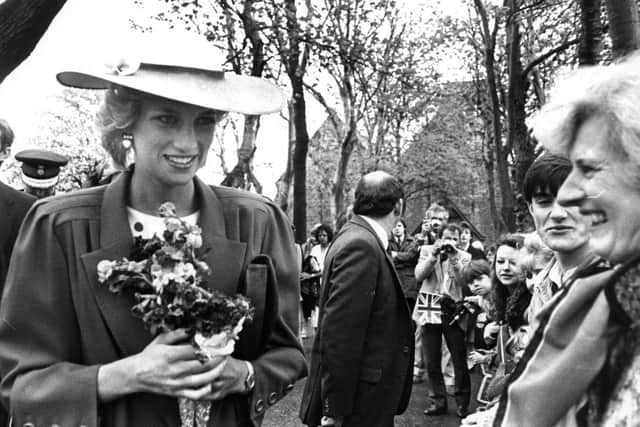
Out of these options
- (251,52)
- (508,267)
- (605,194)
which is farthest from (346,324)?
(251,52)

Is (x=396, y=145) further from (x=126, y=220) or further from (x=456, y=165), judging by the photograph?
(x=126, y=220)

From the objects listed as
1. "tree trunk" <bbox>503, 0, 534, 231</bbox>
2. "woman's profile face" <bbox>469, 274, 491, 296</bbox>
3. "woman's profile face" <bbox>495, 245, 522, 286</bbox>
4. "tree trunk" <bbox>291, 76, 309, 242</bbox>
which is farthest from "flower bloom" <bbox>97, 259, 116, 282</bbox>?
"tree trunk" <bbox>291, 76, 309, 242</bbox>

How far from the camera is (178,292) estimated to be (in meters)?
1.87

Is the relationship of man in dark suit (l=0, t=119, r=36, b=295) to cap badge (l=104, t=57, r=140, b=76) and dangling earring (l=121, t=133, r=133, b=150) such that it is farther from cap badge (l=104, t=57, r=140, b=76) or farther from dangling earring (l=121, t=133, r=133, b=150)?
cap badge (l=104, t=57, r=140, b=76)

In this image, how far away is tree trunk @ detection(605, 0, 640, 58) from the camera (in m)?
4.55

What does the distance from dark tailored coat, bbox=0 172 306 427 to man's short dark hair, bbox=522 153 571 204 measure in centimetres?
134

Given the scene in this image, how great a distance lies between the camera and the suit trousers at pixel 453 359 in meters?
7.11

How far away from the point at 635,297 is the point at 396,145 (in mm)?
31620

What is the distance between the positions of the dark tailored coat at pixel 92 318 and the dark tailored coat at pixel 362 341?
71.1 inches

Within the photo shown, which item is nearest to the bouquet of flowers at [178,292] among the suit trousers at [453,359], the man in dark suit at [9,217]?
the man in dark suit at [9,217]

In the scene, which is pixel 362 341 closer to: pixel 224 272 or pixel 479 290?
pixel 224 272

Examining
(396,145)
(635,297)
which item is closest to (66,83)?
(635,297)

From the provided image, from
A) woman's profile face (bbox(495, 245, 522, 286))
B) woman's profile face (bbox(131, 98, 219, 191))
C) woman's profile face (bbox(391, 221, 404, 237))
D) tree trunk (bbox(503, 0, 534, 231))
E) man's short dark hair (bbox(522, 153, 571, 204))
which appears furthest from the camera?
tree trunk (bbox(503, 0, 534, 231))

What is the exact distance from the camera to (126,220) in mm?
2182
